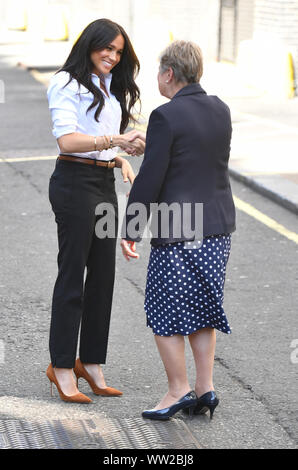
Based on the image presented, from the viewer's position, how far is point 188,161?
4348 mm

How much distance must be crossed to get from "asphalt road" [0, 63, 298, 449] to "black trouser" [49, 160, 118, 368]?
300mm

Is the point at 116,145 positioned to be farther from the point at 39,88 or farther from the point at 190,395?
the point at 39,88

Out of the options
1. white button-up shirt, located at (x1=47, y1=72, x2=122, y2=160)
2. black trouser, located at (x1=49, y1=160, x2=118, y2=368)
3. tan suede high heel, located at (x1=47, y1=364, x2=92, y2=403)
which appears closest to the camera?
white button-up shirt, located at (x1=47, y1=72, x2=122, y2=160)

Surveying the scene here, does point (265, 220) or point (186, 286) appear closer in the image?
point (186, 286)

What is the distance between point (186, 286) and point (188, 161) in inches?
24.0

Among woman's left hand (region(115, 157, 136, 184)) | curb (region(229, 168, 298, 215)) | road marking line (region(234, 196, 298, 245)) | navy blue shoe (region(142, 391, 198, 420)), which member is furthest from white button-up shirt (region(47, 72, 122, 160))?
curb (region(229, 168, 298, 215))

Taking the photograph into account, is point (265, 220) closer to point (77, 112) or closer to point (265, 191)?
point (265, 191)

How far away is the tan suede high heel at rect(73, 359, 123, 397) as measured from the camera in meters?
4.95

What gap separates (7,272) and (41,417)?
2.67 meters

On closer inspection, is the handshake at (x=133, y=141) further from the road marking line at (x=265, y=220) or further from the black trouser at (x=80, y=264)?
the road marking line at (x=265, y=220)

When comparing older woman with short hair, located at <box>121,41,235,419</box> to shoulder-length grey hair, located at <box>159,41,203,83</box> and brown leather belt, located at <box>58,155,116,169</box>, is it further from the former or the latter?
brown leather belt, located at <box>58,155,116,169</box>

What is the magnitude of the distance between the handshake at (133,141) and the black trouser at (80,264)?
0.66 ft

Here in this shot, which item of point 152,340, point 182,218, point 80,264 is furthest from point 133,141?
point 152,340
